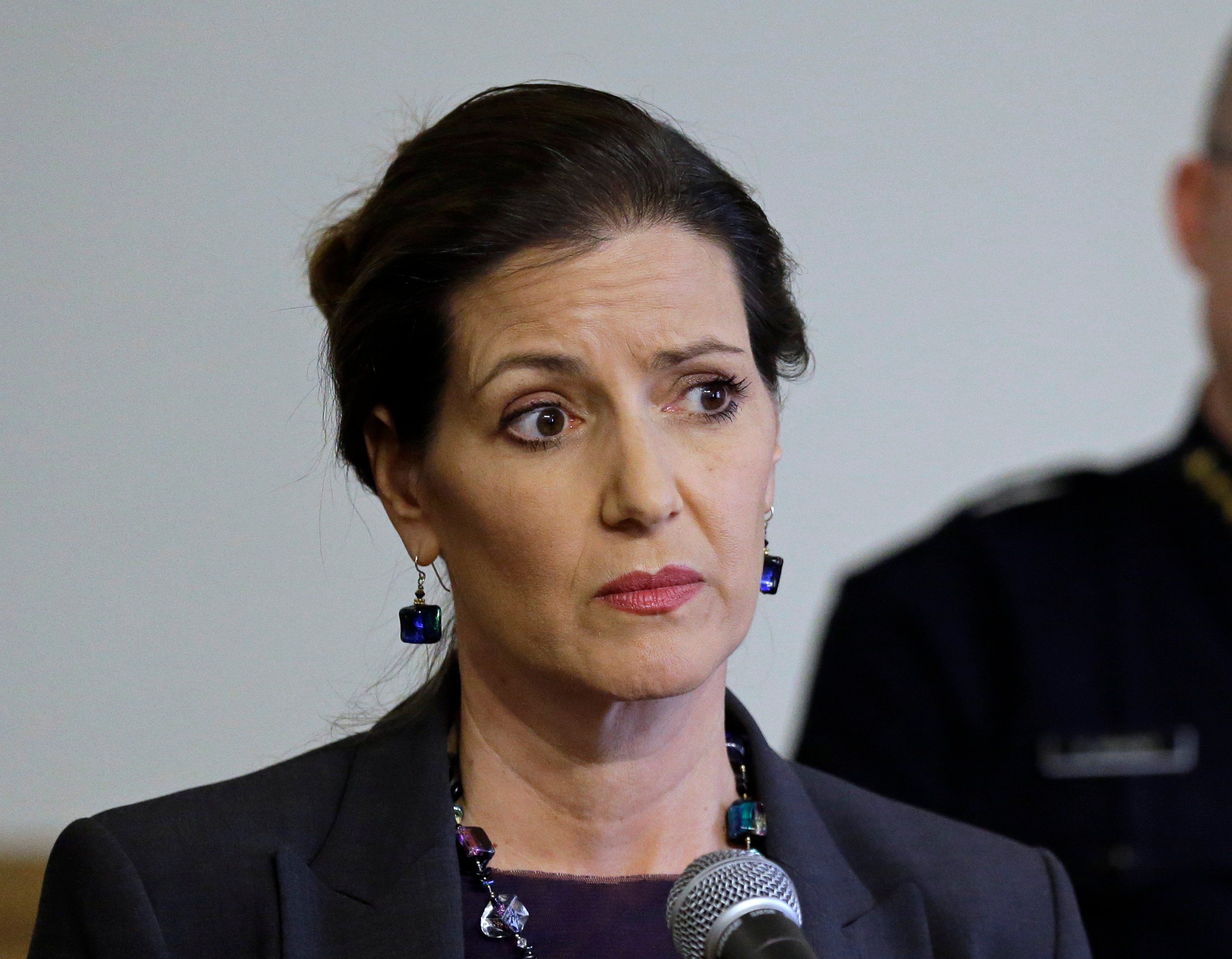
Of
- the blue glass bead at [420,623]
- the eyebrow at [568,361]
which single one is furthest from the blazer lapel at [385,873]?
the eyebrow at [568,361]

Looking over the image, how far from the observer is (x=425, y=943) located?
5.95 feet

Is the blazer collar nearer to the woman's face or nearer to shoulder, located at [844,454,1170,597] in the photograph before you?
the woman's face

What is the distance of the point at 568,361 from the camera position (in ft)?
5.99

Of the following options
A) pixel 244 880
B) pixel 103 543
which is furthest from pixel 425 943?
pixel 103 543

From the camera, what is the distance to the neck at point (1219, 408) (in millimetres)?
2668

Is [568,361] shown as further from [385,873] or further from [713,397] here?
[385,873]

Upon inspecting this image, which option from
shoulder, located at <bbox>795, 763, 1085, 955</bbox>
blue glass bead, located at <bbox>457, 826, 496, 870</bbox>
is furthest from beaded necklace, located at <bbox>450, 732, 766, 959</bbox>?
shoulder, located at <bbox>795, 763, 1085, 955</bbox>

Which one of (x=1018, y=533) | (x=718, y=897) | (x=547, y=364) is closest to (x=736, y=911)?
(x=718, y=897)

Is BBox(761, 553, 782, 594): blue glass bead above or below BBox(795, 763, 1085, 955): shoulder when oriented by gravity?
above

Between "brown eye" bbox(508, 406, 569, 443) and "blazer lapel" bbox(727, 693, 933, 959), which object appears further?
"blazer lapel" bbox(727, 693, 933, 959)

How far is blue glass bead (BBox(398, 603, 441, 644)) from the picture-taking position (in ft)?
6.59

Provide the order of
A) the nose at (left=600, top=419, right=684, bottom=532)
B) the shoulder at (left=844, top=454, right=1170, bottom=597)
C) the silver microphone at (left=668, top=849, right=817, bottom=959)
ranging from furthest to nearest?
the shoulder at (left=844, top=454, right=1170, bottom=597) < the nose at (left=600, top=419, right=684, bottom=532) < the silver microphone at (left=668, top=849, right=817, bottom=959)

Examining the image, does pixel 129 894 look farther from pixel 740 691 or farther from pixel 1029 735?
pixel 740 691

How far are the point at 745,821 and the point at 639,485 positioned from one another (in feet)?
1.58
